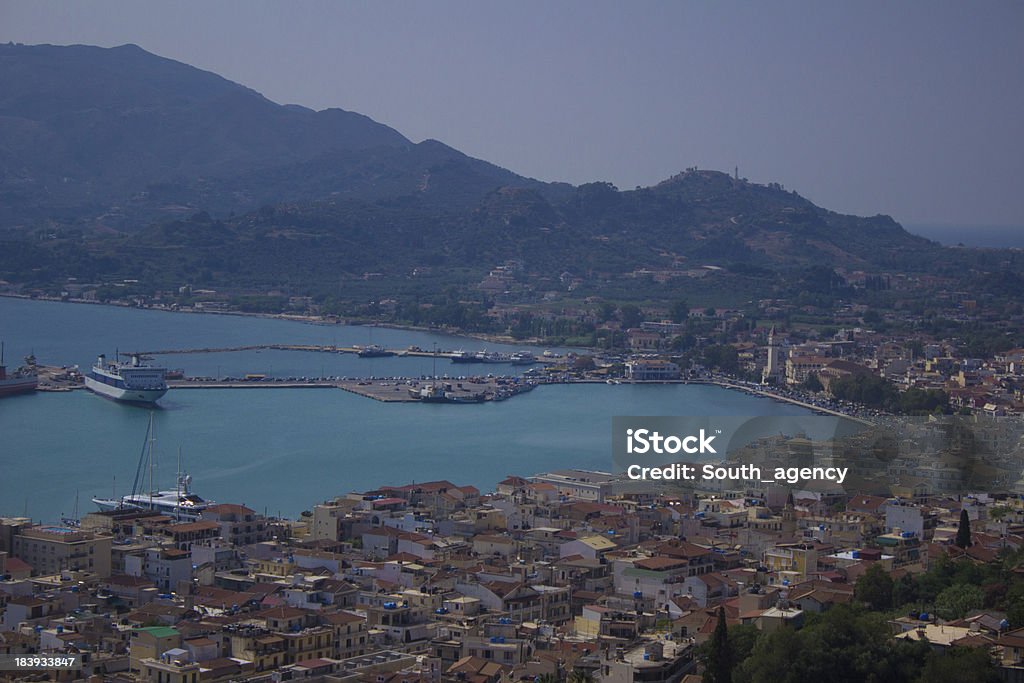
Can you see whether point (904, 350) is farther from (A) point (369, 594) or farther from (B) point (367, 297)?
(A) point (369, 594)

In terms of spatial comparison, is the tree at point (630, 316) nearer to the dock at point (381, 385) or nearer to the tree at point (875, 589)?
the dock at point (381, 385)

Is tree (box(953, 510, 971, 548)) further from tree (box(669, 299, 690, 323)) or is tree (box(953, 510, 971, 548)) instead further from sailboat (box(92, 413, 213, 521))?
tree (box(669, 299, 690, 323))

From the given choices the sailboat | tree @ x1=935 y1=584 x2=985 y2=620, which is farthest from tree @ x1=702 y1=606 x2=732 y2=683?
the sailboat

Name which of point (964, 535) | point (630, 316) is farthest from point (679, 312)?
point (964, 535)

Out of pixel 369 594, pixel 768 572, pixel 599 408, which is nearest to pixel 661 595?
pixel 768 572

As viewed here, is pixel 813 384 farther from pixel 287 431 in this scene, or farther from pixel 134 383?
pixel 134 383

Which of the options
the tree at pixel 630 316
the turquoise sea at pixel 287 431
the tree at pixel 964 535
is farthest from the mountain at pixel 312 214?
the tree at pixel 964 535

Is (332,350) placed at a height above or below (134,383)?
above
